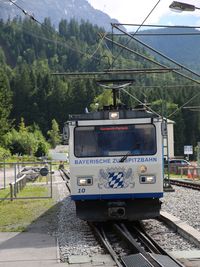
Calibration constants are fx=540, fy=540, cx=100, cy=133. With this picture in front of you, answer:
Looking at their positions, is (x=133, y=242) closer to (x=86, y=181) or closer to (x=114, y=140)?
(x=86, y=181)

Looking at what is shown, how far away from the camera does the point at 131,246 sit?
10.7 meters

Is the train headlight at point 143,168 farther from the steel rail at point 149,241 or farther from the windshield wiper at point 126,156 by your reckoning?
the steel rail at point 149,241

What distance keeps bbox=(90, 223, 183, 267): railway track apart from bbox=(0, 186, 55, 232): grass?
2.08 metres

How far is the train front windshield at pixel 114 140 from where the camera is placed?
13.5m

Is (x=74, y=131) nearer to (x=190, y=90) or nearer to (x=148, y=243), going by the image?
(x=148, y=243)

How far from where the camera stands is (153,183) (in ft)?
43.4

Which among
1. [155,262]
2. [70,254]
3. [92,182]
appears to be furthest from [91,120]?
[155,262]

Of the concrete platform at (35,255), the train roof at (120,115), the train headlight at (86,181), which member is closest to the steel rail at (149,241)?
the concrete platform at (35,255)

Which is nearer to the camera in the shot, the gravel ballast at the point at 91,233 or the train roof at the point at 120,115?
the gravel ballast at the point at 91,233

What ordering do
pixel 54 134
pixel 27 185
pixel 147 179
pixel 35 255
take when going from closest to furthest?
pixel 35 255 < pixel 147 179 < pixel 27 185 < pixel 54 134

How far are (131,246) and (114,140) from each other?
11.5 ft

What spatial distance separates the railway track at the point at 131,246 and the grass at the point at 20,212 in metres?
2.08

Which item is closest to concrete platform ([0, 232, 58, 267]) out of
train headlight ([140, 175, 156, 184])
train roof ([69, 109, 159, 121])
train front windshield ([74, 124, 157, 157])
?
→ train front windshield ([74, 124, 157, 157])

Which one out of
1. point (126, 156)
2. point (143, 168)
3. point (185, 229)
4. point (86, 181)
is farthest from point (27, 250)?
point (143, 168)
